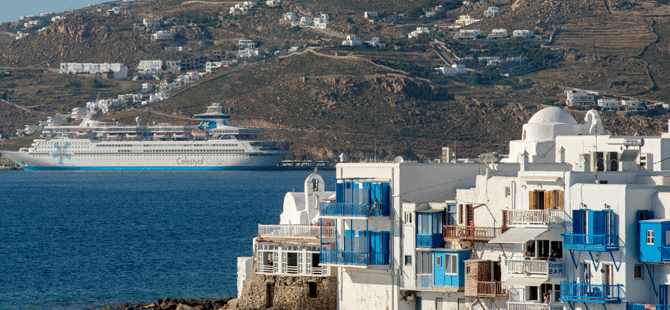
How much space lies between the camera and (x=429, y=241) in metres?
24.2

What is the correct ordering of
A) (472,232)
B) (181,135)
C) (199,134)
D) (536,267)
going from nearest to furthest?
(536,267)
(472,232)
(199,134)
(181,135)

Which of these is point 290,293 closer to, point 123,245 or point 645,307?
point 645,307

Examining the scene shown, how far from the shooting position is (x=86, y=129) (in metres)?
179

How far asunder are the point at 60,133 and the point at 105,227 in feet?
397

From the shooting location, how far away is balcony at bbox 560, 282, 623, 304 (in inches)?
796

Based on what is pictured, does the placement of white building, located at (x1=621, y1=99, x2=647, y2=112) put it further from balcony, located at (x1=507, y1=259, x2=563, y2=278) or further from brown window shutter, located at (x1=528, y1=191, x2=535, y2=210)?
balcony, located at (x1=507, y1=259, x2=563, y2=278)

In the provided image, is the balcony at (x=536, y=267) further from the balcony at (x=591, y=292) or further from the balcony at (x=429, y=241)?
the balcony at (x=429, y=241)

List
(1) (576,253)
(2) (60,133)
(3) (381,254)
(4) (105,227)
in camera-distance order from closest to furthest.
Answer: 1. (1) (576,253)
2. (3) (381,254)
3. (4) (105,227)
4. (2) (60,133)

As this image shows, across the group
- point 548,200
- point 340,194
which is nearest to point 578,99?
point 340,194

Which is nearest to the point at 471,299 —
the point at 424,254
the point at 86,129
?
the point at 424,254

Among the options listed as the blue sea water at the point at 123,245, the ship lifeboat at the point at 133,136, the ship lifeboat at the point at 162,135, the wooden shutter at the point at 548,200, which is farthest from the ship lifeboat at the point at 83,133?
the wooden shutter at the point at 548,200

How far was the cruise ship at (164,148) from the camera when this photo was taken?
17212 centimetres

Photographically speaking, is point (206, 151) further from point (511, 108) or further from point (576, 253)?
point (576, 253)

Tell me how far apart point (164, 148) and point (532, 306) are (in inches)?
6119
